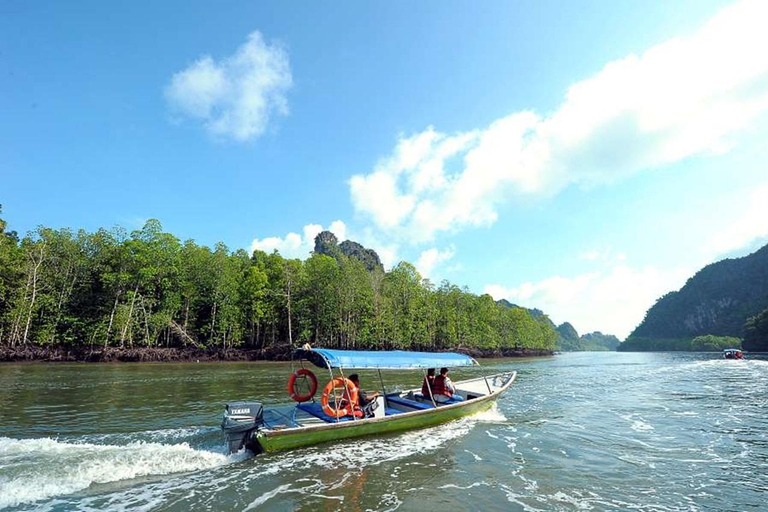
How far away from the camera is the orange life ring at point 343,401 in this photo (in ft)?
39.0

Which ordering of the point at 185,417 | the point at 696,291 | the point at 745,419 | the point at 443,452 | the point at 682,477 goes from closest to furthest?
the point at 682,477 < the point at 443,452 < the point at 185,417 < the point at 745,419 < the point at 696,291

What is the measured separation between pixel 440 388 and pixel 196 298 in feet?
151

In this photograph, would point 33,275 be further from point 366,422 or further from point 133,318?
point 366,422

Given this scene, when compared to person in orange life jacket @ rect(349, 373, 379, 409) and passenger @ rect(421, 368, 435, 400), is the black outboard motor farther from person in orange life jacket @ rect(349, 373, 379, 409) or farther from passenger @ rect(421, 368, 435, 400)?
passenger @ rect(421, 368, 435, 400)

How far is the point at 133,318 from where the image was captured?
4597 cm

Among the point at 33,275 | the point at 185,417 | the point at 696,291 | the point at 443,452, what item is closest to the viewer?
the point at 443,452

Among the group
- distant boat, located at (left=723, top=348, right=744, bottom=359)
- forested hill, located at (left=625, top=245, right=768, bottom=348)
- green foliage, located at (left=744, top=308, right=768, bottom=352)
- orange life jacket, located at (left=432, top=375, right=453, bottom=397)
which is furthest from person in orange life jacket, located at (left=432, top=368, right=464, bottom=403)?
forested hill, located at (left=625, top=245, right=768, bottom=348)

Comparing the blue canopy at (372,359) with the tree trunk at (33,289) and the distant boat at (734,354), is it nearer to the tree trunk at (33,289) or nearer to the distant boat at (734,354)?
the tree trunk at (33,289)

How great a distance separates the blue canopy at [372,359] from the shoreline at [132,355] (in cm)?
3955

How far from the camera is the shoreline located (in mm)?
38000

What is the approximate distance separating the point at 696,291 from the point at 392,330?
194868mm

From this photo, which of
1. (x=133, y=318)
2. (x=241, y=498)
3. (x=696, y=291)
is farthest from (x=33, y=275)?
(x=696, y=291)

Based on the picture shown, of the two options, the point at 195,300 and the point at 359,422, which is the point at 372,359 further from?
the point at 195,300

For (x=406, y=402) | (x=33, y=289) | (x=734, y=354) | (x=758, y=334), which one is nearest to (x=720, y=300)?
(x=758, y=334)
